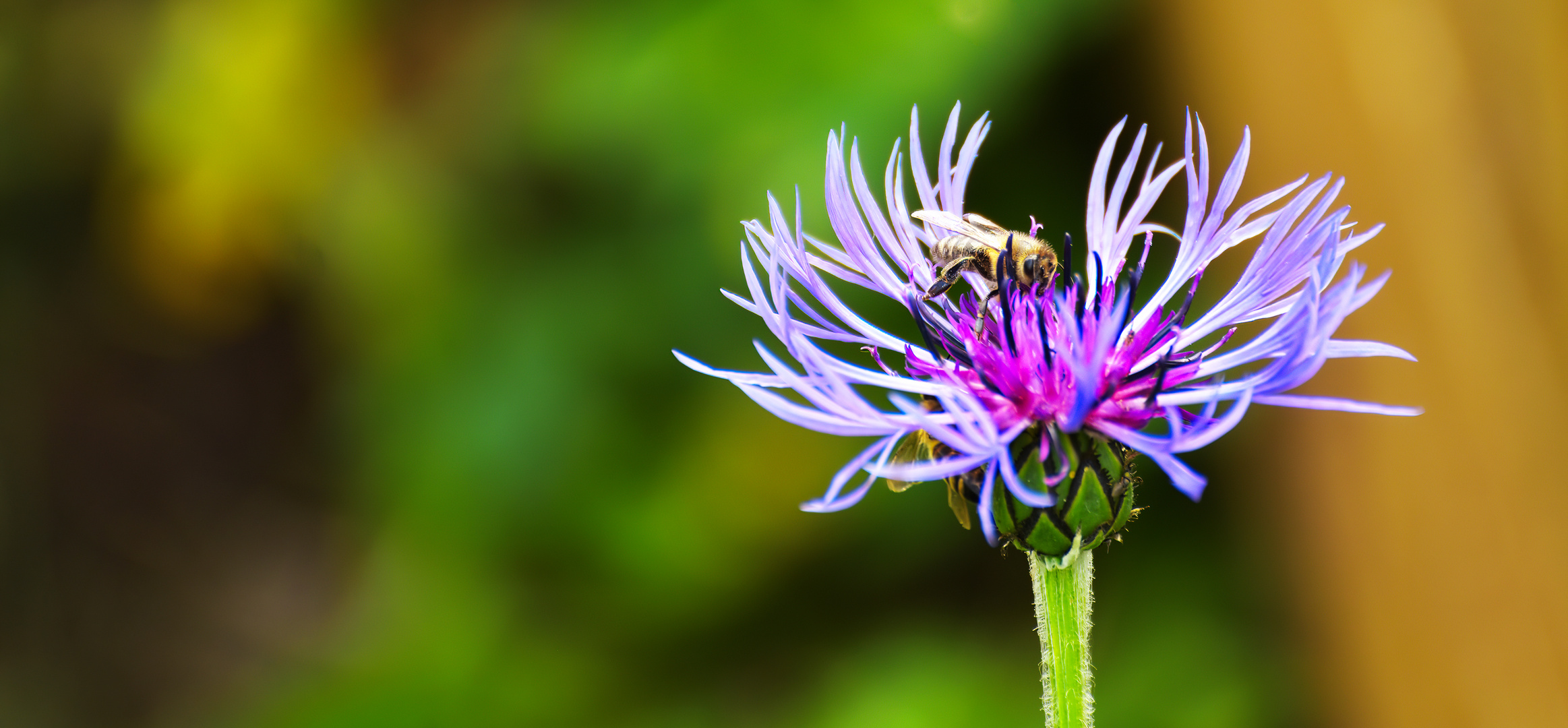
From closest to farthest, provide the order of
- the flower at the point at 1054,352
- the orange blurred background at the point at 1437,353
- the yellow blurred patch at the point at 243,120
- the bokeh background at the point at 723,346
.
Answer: the flower at the point at 1054,352 < the orange blurred background at the point at 1437,353 < the bokeh background at the point at 723,346 < the yellow blurred patch at the point at 243,120

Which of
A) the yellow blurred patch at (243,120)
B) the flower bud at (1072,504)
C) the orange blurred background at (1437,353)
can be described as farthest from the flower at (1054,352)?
the yellow blurred patch at (243,120)

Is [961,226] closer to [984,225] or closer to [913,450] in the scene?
[984,225]

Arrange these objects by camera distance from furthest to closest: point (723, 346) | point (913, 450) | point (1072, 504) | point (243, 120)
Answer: point (243, 120) → point (723, 346) → point (913, 450) → point (1072, 504)

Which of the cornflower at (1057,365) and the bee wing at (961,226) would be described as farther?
the bee wing at (961,226)

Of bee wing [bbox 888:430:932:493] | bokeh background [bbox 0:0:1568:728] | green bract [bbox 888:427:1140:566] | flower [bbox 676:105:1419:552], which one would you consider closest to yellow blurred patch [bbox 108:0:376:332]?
bokeh background [bbox 0:0:1568:728]

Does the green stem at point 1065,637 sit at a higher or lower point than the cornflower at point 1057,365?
lower

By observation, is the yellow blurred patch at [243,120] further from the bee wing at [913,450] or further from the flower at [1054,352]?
the bee wing at [913,450]

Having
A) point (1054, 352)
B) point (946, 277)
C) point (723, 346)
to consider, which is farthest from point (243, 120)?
point (1054, 352)
